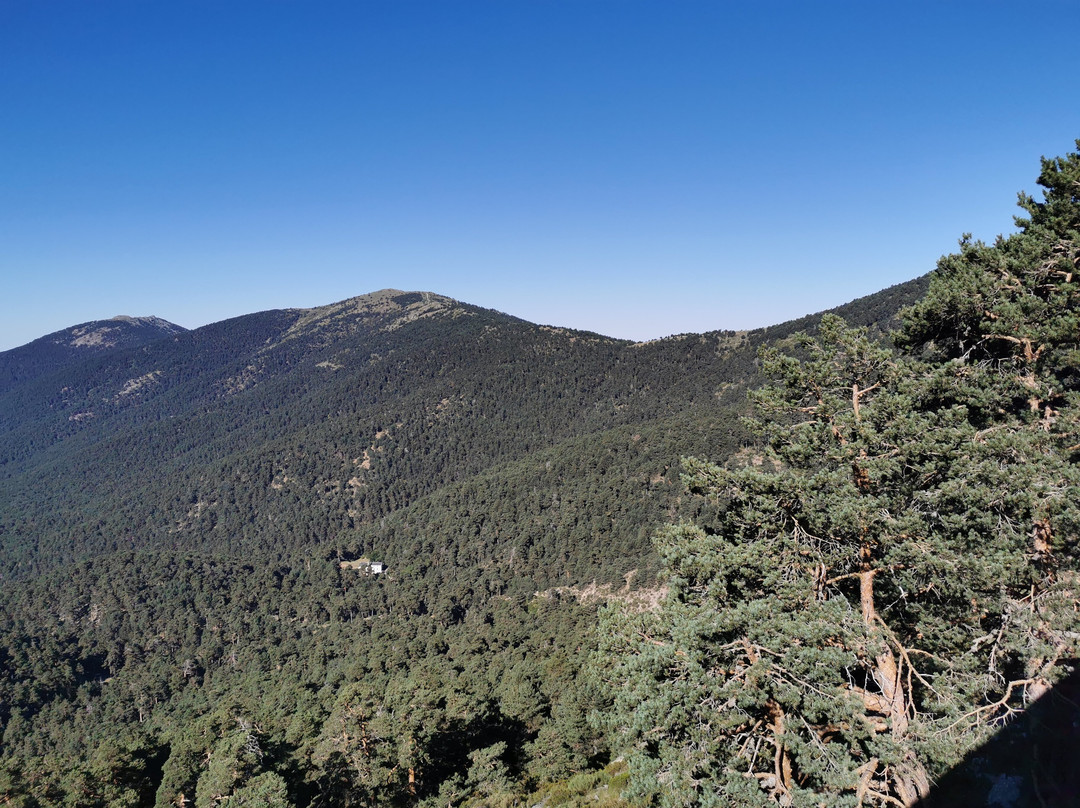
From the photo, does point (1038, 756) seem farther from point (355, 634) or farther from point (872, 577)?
point (355, 634)

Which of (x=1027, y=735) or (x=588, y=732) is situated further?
→ (x=588, y=732)

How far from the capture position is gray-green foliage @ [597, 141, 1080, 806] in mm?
10250

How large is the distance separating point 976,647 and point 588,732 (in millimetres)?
25291

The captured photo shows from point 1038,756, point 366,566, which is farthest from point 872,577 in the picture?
point 366,566

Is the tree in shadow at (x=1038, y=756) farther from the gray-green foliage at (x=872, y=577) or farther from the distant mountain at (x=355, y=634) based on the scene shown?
the distant mountain at (x=355, y=634)

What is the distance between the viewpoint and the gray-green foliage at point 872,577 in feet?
33.6

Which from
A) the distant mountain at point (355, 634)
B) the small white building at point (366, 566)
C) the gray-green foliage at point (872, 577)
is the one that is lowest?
the small white building at point (366, 566)

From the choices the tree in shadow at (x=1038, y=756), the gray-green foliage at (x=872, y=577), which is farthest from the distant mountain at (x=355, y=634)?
the tree in shadow at (x=1038, y=756)

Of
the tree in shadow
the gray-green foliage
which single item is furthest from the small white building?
the tree in shadow

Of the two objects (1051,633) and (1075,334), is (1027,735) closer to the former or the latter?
(1051,633)

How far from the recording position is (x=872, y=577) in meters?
12.4

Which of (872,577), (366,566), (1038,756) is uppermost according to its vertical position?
(872,577)

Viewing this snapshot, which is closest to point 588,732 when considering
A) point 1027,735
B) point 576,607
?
point 1027,735

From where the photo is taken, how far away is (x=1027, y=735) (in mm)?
12250
